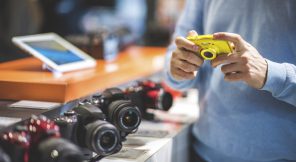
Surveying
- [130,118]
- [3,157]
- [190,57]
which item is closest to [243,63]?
[190,57]

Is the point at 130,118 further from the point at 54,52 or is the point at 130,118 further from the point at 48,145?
the point at 54,52

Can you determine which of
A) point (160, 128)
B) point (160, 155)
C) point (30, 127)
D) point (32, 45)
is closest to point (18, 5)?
point (32, 45)

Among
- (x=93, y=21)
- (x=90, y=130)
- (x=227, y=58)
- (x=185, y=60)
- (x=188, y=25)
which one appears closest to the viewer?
(x=90, y=130)

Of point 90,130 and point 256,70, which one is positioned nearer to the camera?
point 90,130

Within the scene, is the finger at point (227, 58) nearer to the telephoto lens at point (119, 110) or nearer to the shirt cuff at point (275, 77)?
the shirt cuff at point (275, 77)

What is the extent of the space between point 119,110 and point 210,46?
0.27 m

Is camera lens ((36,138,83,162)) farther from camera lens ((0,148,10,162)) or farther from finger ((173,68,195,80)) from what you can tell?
finger ((173,68,195,80))

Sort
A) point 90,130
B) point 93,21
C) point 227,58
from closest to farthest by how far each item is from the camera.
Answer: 1. point 90,130
2. point 227,58
3. point 93,21

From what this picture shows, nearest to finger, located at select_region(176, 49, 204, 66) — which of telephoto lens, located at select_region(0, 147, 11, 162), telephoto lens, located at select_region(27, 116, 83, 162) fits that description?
telephoto lens, located at select_region(27, 116, 83, 162)

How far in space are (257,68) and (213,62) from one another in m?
0.11

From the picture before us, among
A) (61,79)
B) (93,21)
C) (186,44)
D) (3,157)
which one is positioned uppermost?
(93,21)

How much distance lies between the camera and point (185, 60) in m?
1.30

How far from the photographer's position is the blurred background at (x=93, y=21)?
6.53ft

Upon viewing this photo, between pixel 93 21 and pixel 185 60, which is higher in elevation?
pixel 93 21
